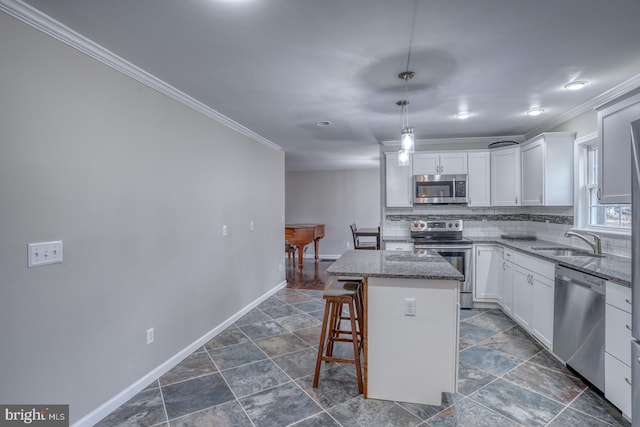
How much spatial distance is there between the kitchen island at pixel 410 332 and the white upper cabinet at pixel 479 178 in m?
2.57

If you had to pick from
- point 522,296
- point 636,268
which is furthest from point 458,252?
point 636,268

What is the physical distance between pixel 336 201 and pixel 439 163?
3961 millimetres

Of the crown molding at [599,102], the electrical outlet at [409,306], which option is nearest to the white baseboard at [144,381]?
the electrical outlet at [409,306]

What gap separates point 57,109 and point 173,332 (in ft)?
5.95

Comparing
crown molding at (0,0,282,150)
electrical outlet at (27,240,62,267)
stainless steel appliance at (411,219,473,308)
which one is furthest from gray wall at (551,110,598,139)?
electrical outlet at (27,240,62,267)

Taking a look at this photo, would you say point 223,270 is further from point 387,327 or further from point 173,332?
point 387,327

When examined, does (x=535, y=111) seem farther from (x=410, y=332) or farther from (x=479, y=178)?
(x=410, y=332)

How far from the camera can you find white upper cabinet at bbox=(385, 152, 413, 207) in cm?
448

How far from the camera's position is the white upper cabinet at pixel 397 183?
14.7 ft

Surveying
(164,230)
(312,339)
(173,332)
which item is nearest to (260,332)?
(312,339)

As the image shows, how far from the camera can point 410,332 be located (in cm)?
211

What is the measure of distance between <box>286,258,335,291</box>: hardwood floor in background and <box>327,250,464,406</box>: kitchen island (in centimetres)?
230

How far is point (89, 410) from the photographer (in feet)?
6.21

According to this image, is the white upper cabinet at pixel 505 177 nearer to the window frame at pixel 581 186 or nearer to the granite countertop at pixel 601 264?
the window frame at pixel 581 186
